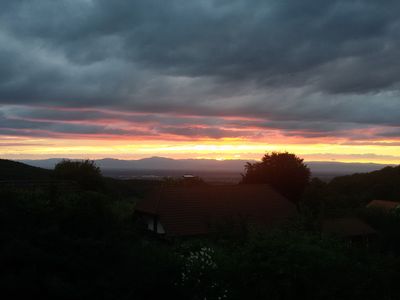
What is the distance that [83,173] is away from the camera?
4450cm

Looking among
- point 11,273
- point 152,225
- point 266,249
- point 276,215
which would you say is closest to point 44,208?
point 11,273

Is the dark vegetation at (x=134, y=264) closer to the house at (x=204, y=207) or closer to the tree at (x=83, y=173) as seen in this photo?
the house at (x=204, y=207)

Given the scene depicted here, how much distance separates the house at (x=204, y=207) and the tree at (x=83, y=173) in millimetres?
13135

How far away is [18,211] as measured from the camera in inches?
431

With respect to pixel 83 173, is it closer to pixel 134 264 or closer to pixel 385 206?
pixel 385 206

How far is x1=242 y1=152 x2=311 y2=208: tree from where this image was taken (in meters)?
46.9

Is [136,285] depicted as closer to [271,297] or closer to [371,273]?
[271,297]

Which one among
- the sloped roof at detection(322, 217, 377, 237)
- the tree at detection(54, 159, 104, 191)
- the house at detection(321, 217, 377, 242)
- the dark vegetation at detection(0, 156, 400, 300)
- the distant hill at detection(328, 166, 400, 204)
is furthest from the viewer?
the distant hill at detection(328, 166, 400, 204)

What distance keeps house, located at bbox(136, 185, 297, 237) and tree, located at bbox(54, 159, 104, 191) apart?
13.1m

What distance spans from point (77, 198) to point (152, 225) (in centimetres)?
1801

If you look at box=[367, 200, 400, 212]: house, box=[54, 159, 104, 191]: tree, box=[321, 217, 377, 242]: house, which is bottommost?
box=[321, 217, 377, 242]: house

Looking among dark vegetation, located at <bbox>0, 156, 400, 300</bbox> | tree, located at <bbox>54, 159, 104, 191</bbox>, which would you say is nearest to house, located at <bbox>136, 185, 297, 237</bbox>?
tree, located at <bbox>54, 159, 104, 191</bbox>

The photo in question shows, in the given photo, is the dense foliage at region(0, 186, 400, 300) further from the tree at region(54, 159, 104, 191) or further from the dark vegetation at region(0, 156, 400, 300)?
the tree at region(54, 159, 104, 191)

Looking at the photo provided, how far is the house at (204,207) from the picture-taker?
2889 centimetres
